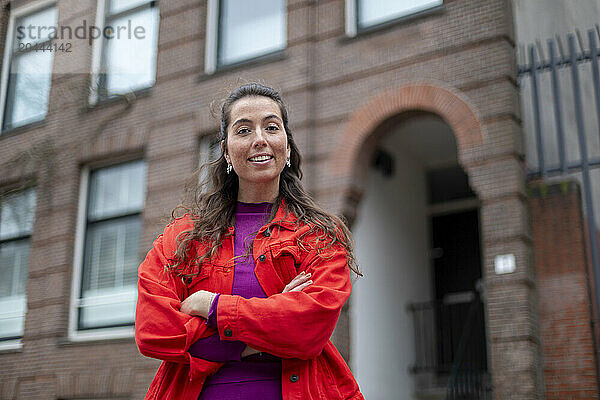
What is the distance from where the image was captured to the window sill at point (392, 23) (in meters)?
8.21

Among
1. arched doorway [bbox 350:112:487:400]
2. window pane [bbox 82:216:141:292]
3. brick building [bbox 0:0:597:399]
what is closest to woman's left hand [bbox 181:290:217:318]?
brick building [bbox 0:0:597:399]

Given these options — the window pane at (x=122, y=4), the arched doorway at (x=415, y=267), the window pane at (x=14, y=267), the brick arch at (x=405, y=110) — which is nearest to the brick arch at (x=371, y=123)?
the brick arch at (x=405, y=110)

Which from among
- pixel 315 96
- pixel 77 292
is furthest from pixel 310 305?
pixel 77 292

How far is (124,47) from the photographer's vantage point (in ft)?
36.1

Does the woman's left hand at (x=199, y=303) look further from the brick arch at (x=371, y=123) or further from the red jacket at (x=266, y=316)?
the brick arch at (x=371, y=123)

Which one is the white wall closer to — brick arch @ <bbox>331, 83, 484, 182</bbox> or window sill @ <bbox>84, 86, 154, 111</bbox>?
brick arch @ <bbox>331, 83, 484, 182</bbox>

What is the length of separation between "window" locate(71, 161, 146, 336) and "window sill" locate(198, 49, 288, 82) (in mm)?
1707

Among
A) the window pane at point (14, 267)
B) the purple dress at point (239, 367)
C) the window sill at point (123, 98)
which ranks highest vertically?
the window sill at point (123, 98)

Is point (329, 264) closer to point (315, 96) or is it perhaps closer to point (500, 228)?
point (500, 228)

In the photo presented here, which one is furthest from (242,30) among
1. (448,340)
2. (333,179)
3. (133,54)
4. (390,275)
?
(448,340)

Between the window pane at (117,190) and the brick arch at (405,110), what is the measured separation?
3234 millimetres

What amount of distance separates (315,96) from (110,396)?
4.77 m

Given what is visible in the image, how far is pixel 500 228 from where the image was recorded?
23.9 feet

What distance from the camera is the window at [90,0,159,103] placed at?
10.7 m
